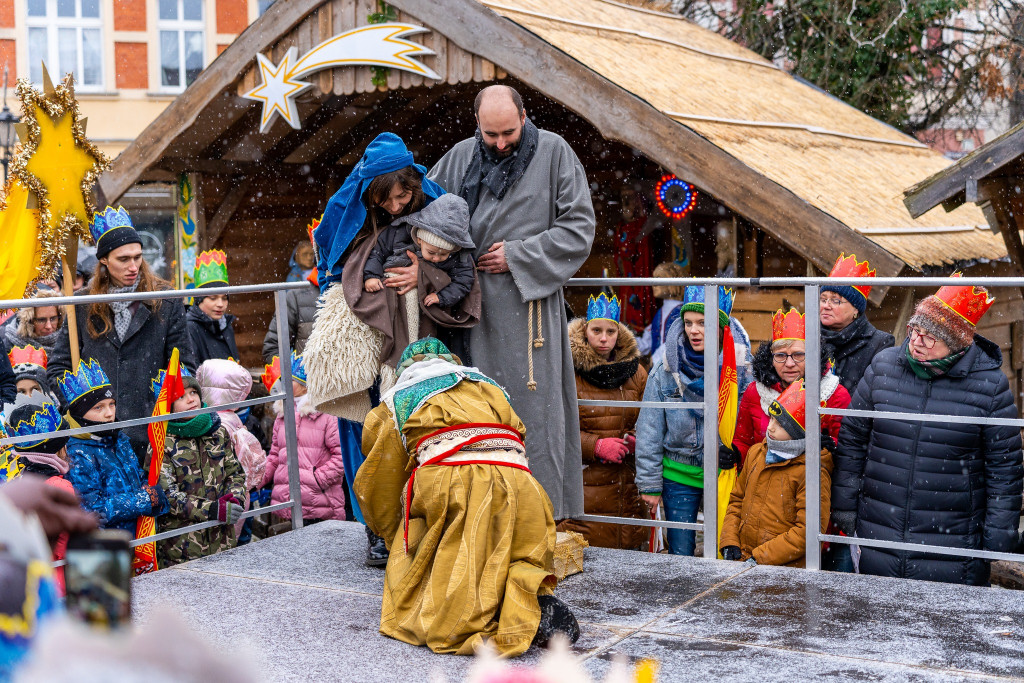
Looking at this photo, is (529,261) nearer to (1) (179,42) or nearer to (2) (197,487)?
(2) (197,487)

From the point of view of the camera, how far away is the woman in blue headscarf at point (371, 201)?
13.1 feet

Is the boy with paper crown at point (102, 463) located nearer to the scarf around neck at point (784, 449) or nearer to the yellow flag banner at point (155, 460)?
the yellow flag banner at point (155, 460)

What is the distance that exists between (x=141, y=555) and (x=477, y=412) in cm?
183

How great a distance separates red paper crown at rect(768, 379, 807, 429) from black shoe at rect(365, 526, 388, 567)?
1.64 m

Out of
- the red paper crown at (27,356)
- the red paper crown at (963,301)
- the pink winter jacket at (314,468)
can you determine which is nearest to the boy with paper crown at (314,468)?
the pink winter jacket at (314,468)

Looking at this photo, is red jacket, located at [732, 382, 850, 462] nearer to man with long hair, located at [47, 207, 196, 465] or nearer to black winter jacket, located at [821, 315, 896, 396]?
→ black winter jacket, located at [821, 315, 896, 396]

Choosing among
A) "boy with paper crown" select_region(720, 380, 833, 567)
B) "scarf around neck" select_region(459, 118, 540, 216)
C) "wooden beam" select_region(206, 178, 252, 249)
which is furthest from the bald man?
"wooden beam" select_region(206, 178, 252, 249)

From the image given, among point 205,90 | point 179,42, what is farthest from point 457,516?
point 179,42

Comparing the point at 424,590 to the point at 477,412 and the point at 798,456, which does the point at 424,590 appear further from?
the point at 798,456

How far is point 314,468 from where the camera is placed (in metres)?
6.01

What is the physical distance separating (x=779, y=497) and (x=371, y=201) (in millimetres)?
2005

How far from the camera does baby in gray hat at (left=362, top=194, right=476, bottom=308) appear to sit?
3.92 m

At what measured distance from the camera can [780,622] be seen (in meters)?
3.60

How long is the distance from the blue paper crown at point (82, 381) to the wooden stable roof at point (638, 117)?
358 cm
